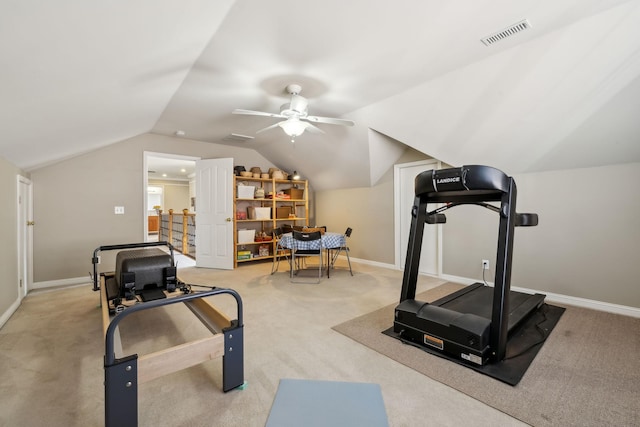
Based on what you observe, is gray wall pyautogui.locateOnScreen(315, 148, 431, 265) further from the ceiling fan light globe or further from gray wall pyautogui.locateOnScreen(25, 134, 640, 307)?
the ceiling fan light globe

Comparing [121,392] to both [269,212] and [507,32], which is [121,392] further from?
[269,212]

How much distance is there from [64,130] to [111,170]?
7.00ft

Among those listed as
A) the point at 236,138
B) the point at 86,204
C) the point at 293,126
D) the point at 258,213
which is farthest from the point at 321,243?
the point at 86,204

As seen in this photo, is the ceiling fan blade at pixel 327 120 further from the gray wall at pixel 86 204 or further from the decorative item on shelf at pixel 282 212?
the gray wall at pixel 86 204

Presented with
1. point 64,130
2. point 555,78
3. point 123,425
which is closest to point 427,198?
point 555,78

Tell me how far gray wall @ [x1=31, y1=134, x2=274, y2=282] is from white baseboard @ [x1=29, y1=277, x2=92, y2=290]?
1.8 inches

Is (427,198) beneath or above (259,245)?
above

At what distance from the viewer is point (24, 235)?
3.67 m

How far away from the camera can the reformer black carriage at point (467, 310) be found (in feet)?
6.61

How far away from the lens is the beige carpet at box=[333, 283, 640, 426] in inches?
60.9

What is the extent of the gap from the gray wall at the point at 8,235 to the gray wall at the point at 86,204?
3.31 feet

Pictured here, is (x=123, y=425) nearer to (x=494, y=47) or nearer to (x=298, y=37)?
(x=298, y=37)

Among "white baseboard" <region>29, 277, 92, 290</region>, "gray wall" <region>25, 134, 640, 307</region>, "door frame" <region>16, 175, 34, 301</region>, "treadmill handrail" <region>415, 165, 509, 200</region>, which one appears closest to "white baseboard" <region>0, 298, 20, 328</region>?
"door frame" <region>16, 175, 34, 301</region>

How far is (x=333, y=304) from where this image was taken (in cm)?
328
